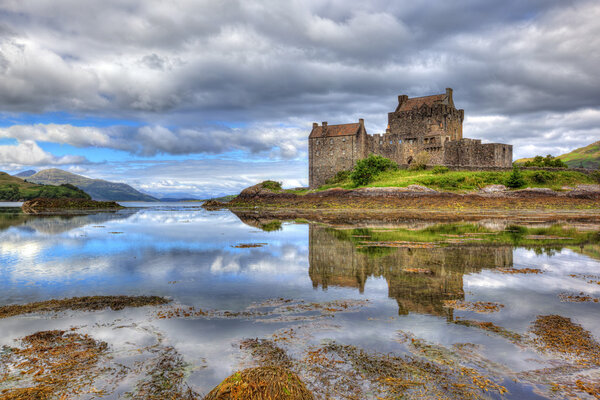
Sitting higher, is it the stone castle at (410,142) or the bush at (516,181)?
the stone castle at (410,142)

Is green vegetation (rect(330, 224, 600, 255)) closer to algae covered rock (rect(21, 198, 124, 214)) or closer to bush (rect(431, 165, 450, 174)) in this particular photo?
bush (rect(431, 165, 450, 174))

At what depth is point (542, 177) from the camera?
51844 mm

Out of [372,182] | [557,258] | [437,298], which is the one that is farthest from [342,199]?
[437,298]

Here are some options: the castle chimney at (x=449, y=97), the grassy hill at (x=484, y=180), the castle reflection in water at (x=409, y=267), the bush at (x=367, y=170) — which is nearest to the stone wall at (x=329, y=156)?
the bush at (x=367, y=170)

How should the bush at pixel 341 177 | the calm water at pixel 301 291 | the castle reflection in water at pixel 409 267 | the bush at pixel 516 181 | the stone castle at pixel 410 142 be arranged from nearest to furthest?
the calm water at pixel 301 291
the castle reflection in water at pixel 409 267
the bush at pixel 516 181
the stone castle at pixel 410 142
the bush at pixel 341 177

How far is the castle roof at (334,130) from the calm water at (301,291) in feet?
215

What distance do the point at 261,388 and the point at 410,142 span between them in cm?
7607

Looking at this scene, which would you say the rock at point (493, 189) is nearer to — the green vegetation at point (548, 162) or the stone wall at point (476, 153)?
the stone wall at point (476, 153)

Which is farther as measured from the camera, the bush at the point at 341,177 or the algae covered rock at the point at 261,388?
the bush at the point at 341,177

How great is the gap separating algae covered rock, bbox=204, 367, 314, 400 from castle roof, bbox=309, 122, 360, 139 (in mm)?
78846

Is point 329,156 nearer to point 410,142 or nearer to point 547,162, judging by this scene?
point 410,142

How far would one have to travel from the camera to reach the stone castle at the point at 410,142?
6625cm

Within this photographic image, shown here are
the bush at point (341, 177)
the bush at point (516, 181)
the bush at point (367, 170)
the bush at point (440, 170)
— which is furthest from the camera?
the bush at point (341, 177)

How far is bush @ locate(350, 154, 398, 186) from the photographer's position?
60.6m
